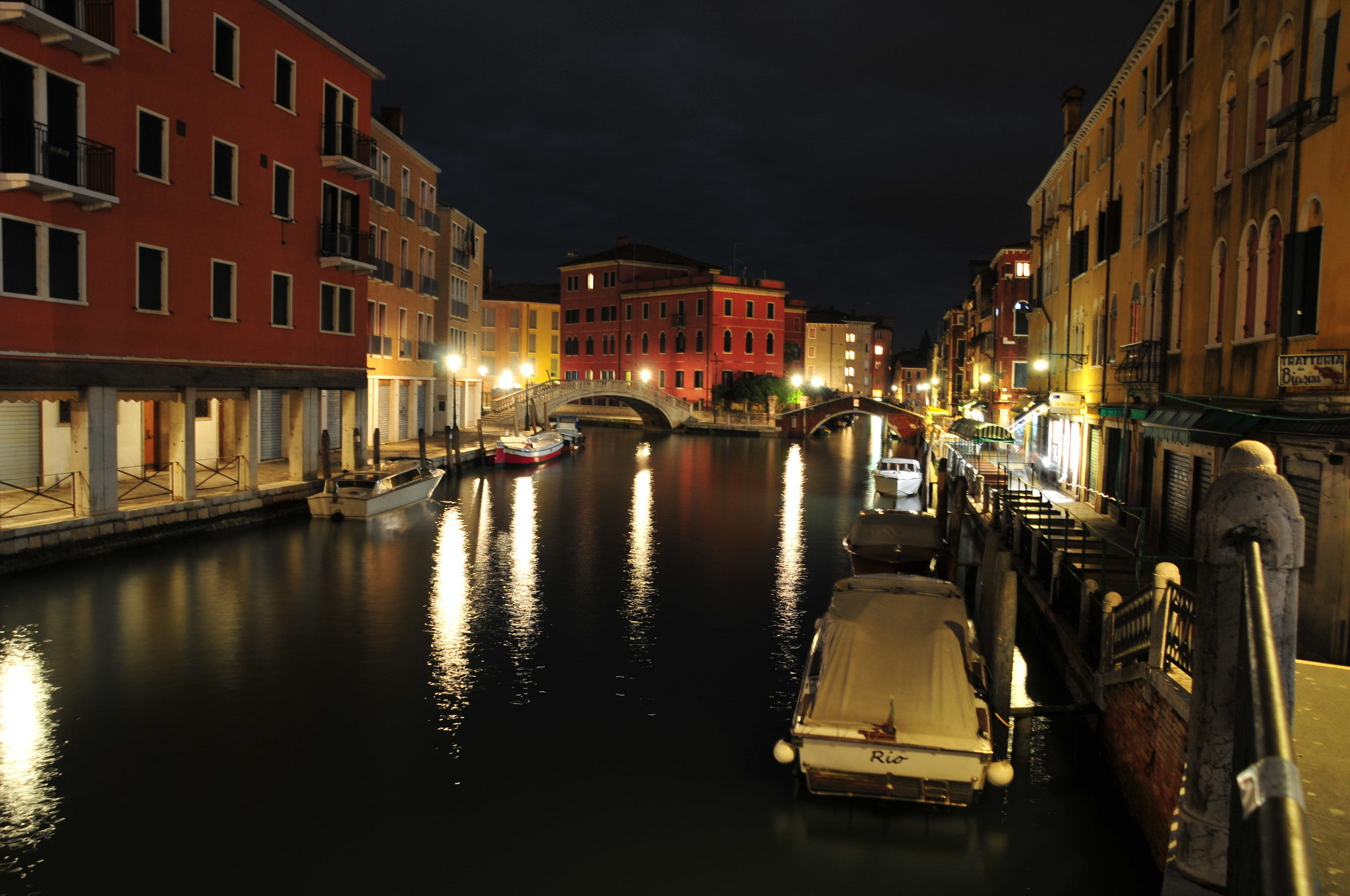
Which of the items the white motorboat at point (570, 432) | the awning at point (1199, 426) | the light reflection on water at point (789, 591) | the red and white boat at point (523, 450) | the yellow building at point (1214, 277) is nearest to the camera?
the yellow building at point (1214, 277)

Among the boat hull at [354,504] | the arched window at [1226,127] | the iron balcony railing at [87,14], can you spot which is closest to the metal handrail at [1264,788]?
the arched window at [1226,127]

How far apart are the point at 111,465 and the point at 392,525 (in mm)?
7183

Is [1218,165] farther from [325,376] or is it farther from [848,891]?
[325,376]

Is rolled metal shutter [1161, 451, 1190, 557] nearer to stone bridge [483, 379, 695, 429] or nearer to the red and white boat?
the red and white boat

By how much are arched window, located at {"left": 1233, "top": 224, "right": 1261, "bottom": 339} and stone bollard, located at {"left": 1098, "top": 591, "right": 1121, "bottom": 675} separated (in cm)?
589

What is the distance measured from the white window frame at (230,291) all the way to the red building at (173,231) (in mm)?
52

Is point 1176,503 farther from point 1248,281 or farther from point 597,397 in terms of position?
point 597,397

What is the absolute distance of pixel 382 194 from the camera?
36.2 m

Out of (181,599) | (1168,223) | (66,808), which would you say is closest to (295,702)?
(66,808)

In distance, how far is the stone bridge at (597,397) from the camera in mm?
54906

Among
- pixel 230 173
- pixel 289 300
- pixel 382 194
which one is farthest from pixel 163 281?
pixel 382 194

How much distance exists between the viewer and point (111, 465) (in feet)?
59.9

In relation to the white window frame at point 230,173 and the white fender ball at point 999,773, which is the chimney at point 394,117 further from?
the white fender ball at point 999,773

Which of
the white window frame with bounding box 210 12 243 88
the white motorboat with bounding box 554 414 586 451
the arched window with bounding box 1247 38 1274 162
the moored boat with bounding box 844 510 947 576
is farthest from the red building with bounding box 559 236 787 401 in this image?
the arched window with bounding box 1247 38 1274 162
